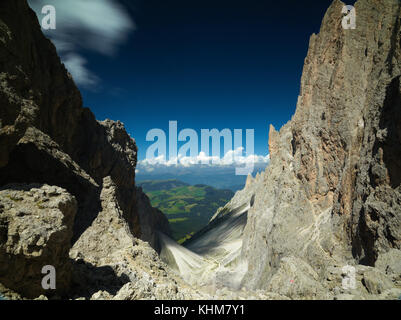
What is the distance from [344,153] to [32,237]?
37.2 metres

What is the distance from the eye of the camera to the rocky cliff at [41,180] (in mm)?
9281

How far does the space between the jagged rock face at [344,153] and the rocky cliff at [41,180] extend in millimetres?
18801

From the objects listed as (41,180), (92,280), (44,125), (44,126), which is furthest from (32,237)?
(44,125)

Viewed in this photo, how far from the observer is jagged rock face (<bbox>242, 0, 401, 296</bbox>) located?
65.7 feet

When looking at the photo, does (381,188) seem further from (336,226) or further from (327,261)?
(327,261)

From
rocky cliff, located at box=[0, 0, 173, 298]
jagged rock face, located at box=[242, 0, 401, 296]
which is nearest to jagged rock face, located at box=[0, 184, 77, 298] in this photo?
rocky cliff, located at box=[0, 0, 173, 298]

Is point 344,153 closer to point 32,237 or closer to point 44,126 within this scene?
point 32,237

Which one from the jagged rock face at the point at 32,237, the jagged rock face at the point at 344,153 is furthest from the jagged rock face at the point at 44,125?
the jagged rock face at the point at 344,153

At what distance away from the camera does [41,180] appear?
56.5 ft

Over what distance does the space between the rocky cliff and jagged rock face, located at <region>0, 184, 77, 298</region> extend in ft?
0.11

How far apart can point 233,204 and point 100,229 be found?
185 m

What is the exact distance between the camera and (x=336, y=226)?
28.3 metres

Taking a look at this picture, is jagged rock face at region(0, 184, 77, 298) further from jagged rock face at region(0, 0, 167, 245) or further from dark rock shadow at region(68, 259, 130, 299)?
jagged rock face at region(0, 0, 167, 245)

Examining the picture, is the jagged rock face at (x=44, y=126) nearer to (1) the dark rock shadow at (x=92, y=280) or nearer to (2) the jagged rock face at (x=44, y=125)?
(2) the jagged rock face at (x=44, y=125)
